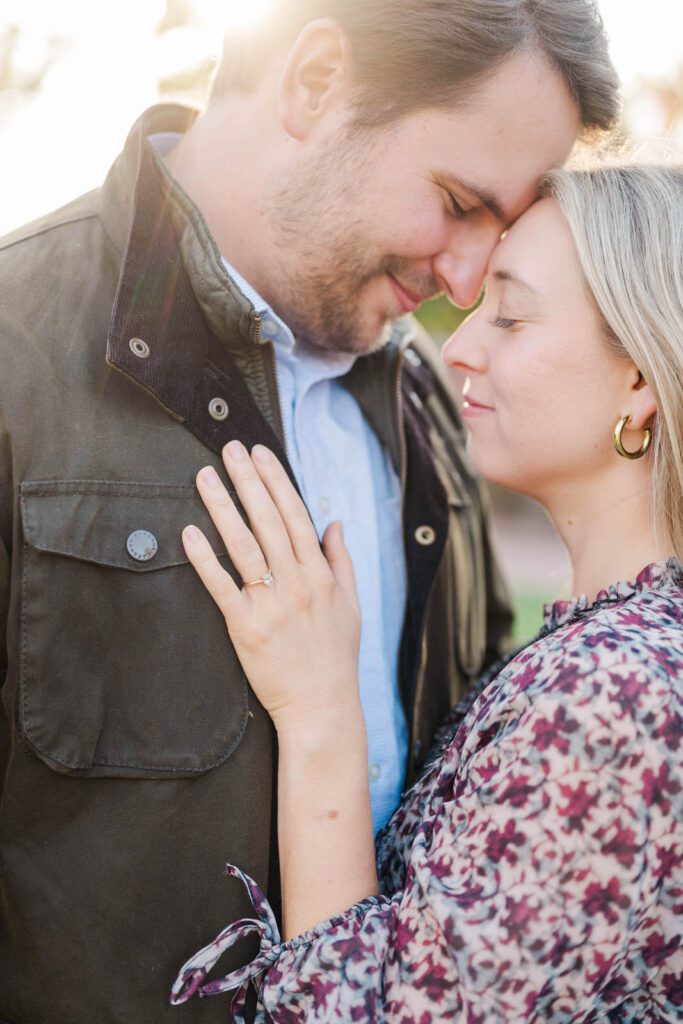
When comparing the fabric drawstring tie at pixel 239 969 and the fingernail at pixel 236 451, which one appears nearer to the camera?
the fabric drawstring tie at pixel 239 969

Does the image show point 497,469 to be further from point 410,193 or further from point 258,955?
point 258,955

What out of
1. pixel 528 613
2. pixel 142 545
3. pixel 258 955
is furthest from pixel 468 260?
pixel 528 613

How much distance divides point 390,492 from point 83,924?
1.30 metres

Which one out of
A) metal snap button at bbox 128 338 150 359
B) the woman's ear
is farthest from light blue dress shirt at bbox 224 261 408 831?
the woman's ear

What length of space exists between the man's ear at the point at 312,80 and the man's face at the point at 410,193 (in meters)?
0.07

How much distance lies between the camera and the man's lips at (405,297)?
234 cm

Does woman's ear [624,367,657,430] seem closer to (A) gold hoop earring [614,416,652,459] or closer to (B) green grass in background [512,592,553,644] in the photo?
(A) gold hoop earring [614,416,652,459]

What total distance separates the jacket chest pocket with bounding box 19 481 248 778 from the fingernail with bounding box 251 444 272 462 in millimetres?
168

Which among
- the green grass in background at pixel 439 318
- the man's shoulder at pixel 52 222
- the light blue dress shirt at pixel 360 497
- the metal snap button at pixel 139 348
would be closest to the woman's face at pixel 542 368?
the light blue dress shirt at pixel 360 497

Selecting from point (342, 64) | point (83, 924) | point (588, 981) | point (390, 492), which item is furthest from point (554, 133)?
point (83, 924)

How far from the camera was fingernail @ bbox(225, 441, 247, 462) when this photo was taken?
Answer: 6.08 feet

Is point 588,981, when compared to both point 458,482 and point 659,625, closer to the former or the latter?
point 659,625

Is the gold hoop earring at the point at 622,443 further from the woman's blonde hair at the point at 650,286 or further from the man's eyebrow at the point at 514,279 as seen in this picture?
the man's eyebrow at the point at 514,279

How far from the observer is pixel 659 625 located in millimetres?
1630
